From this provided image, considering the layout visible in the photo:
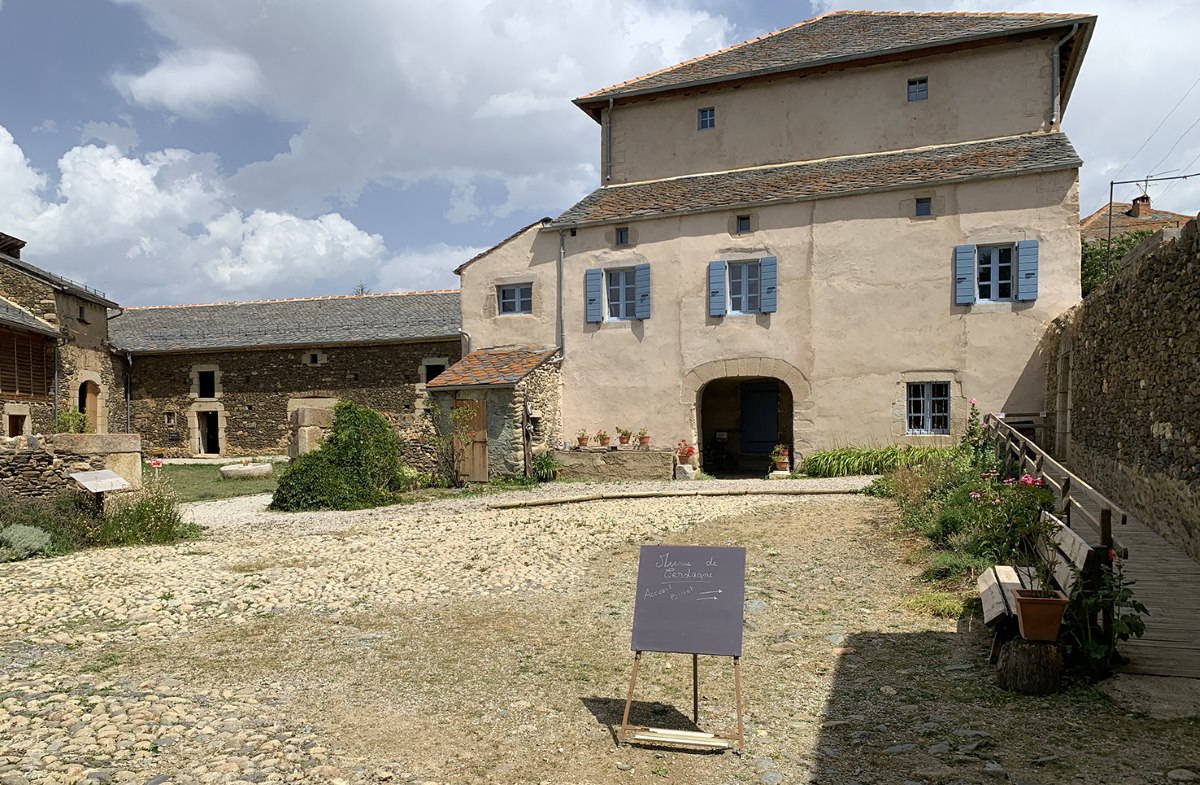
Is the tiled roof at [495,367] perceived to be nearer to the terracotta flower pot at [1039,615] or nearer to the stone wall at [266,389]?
the stone wall at [266,389]

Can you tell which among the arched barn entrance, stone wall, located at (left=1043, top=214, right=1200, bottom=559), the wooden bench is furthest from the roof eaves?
the wooden bench

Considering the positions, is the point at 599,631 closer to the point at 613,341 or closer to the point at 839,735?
the point at 839,735

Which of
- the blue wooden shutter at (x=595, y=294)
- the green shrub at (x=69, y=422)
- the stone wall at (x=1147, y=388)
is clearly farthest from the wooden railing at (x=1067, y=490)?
the green shrub at (x=69, y=422)

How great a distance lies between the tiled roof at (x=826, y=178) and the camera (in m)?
14.5

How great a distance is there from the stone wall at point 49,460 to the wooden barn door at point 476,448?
6904mm

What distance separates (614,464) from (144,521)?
8481mm

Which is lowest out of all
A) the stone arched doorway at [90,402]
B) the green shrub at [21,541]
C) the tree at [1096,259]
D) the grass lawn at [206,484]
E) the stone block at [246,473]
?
the grass lawn at [206,484]

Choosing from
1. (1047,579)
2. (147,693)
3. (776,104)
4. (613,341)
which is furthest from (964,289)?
(147,693)

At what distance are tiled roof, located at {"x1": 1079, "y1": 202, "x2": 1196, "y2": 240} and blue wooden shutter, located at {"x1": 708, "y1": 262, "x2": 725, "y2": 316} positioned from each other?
1355 centimetres

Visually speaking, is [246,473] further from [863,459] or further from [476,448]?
[863,459]

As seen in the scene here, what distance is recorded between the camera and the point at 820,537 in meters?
8.90

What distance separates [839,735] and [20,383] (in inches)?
894

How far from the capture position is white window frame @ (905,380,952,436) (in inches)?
581

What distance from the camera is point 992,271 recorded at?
14.5m
